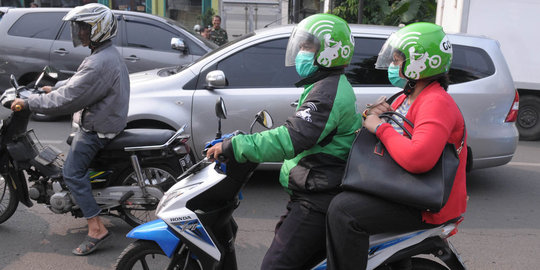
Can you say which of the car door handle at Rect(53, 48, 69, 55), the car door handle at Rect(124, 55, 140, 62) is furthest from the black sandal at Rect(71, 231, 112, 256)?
the car door handle at Rect(53, 48, 69, 55)

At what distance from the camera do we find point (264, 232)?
4.58 metres

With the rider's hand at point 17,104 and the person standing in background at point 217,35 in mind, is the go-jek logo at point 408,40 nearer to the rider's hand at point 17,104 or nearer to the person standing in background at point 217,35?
the rider's hand at point 17,104

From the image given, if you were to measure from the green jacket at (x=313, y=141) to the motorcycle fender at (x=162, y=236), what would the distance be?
64 cm

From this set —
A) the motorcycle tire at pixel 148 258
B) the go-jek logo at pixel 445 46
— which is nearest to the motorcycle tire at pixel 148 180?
the motorcycle tire at pixel 148 258

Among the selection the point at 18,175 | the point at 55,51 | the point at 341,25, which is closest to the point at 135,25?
the point at 55,51

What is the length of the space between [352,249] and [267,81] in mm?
3354

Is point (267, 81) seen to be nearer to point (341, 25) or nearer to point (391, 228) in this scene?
point (341, 25)

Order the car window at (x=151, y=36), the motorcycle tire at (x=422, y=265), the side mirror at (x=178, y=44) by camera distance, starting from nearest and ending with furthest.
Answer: the motorcycle tire at (x=422, y=265), the side mirror at (x=178, y=44), the car window at (x=151, y=36)

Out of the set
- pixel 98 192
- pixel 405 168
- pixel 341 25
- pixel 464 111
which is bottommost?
pixel 98 192

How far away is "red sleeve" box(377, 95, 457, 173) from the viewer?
87.0 inches

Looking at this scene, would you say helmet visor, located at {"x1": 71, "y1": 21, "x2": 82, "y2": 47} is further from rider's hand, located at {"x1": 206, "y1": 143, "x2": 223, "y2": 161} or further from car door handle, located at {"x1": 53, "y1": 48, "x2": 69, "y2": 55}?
car door handle, located at {"x1": 53, "y1": 48, "x2": 69, "y2": 55}

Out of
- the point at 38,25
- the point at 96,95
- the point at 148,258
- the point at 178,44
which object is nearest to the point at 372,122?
the point at 148,258

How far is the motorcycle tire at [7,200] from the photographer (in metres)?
4.29

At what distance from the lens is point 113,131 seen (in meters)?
4.08
